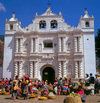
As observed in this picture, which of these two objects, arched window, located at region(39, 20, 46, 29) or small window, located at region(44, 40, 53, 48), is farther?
small window, located at region(44, 40, 53, 48)

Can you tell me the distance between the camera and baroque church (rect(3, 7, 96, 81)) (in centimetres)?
2305

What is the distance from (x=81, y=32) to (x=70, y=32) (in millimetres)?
1502

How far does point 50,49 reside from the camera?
24.0 meters

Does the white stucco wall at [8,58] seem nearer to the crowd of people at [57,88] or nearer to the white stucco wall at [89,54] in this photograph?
the crowd of people at [57,88]

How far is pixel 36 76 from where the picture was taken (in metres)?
23.0

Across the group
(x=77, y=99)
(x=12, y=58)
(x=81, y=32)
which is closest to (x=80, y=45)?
→ (x=81, y=32)

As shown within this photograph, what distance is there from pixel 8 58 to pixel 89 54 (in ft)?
35.8

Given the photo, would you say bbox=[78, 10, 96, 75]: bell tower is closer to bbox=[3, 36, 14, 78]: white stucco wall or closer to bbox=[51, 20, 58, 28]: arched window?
bbox=[51, 20, 58, 28]: arched window

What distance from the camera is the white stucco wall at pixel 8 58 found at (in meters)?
23.8

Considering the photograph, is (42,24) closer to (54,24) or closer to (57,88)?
(54,24)

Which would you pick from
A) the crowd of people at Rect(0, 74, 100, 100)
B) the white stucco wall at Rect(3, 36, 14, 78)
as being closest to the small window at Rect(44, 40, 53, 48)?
the white stucco wall at Rect(3, 36, 14, 78)

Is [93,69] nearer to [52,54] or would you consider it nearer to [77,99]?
[52,54]

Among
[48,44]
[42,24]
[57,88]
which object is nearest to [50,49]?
[48,44]

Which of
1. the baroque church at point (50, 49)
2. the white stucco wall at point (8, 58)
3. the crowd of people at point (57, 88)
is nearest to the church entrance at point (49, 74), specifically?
the baroque church at point (50, 49)
